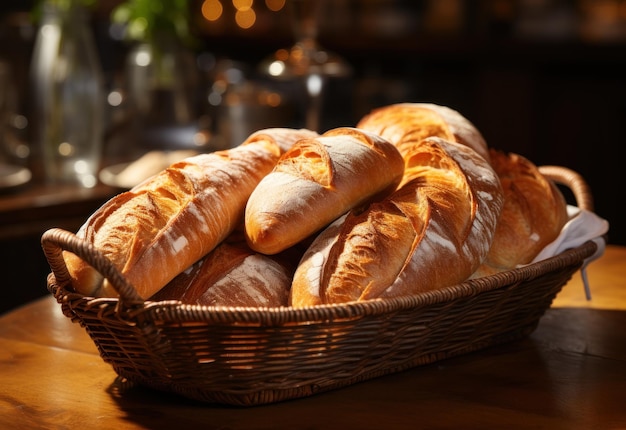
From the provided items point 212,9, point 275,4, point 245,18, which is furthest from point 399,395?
point 212,9

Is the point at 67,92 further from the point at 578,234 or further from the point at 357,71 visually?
the point at 357,71

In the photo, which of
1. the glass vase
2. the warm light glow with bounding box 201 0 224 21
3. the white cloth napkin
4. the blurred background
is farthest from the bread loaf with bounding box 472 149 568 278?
the warm light glow with bounding box 201 0 224 21

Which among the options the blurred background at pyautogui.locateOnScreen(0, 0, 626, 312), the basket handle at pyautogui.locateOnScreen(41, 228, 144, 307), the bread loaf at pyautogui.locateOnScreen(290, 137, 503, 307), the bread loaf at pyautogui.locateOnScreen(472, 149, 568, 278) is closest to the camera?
the basket handle at pyautogui.locateOnScreen(41, 228, 144, 307)

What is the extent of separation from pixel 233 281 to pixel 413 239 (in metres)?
0.23

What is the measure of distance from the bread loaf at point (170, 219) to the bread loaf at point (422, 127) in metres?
0.26

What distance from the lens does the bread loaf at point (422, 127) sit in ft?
4.98

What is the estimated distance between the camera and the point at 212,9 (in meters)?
5.23

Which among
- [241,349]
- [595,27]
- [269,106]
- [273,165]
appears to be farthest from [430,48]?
[241,349]

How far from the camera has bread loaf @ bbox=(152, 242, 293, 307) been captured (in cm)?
117

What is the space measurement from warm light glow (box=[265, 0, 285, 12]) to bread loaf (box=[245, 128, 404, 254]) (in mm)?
3625

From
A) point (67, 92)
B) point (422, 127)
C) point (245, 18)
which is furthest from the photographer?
point (245, 18)

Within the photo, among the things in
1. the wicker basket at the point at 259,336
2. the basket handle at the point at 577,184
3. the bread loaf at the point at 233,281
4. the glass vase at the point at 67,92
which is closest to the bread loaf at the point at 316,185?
the bread loaf at the point at 233,281

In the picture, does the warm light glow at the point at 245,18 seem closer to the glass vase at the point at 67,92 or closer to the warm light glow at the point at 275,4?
the warm light glow at the point at 275,4

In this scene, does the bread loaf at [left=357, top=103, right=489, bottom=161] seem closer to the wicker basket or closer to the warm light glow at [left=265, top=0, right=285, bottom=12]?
the wicker basket
